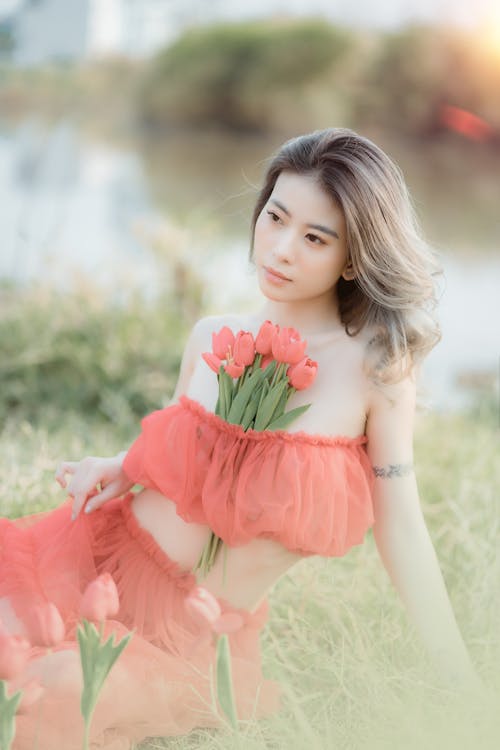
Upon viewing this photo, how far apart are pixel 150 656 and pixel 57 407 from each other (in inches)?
63.7

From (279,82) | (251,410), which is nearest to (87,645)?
(251,410)

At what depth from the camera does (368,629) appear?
1401 mm

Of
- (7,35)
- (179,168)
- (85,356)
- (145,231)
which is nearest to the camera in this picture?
(85,356)

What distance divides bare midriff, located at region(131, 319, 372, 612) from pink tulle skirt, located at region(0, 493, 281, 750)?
2 centimetres

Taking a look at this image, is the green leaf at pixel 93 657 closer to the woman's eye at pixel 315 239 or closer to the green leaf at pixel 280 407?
the green leaf at pixel 280 407

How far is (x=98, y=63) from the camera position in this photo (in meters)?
5.90

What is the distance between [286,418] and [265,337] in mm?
99

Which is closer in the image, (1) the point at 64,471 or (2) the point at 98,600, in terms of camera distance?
(2) the point at 98,600

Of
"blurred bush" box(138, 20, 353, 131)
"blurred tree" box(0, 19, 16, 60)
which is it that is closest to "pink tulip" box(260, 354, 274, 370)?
"blurred tree" box(0, 19, 16, 60)

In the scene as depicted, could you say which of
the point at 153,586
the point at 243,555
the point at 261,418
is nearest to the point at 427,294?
the point at 261,418

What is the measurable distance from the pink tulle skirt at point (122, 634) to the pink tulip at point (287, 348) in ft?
0.96

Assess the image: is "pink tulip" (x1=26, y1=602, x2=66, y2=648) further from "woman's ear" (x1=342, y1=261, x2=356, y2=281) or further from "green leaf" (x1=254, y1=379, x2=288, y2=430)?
"woman's ear" (x1=342, y1=261, x2=356, y2=281)

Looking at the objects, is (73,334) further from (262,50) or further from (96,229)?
(262,50)

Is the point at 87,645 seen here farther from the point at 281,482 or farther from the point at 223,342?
the point at 223,342
